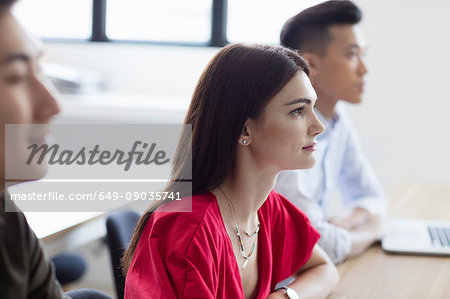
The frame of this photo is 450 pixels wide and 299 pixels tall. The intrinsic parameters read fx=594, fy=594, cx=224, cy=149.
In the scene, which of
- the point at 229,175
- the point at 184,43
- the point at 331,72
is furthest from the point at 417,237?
the point at 184,43

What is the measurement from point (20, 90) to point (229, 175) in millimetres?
630

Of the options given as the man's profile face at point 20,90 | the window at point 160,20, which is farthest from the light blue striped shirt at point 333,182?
the window at point 160,20

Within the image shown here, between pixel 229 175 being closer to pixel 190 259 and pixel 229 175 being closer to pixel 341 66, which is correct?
pixel 190 259

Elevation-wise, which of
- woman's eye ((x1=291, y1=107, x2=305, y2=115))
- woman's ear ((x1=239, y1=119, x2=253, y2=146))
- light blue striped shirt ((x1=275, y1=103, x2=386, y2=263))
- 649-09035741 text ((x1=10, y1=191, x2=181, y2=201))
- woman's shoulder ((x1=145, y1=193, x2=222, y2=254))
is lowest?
649-09035741 text ((x1=10, y1=191, x2=181, y2=201))

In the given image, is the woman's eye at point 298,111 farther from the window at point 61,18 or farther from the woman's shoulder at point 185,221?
the window at point 61,18

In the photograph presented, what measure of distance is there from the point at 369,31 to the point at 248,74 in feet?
7.70

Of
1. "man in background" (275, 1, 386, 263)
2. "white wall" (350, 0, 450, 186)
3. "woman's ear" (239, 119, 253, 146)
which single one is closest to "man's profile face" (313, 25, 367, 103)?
"man in background" (275, 1, 386, 263)

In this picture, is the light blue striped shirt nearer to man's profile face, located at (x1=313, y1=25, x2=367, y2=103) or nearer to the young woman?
man's profile face, located at (x1=313, y1=25, x2=367, y2=103)

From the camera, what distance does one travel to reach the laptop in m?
1.70

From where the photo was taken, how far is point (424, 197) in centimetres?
238

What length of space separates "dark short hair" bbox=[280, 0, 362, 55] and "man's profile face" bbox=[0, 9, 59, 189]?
4.11 feet

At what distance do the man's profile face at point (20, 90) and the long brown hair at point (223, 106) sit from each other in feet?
1.63

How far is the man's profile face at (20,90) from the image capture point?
63cm

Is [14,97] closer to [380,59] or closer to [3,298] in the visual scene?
[3,298]
